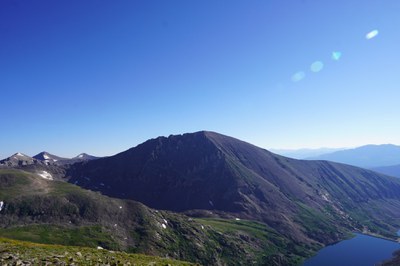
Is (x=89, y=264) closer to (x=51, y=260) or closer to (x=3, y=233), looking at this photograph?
(x=51, y=260)

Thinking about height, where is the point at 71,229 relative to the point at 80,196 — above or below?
below

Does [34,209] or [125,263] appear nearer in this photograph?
[125,263]

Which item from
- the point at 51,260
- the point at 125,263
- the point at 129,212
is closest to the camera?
the point at 51,260

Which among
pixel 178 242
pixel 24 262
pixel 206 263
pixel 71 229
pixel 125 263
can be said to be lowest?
pixel 206 263

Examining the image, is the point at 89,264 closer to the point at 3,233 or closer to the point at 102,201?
the point at 3,233

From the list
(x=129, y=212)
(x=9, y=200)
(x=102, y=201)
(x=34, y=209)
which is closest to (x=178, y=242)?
(x=129, y=212)

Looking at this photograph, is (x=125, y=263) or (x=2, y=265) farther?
(x=125, y=263)

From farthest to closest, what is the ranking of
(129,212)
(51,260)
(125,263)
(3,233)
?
(129,212) → (3,233) → (125,263) → (51,260)

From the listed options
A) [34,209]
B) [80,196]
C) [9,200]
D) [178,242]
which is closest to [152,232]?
[178,242]

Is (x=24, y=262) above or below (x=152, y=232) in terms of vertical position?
above
